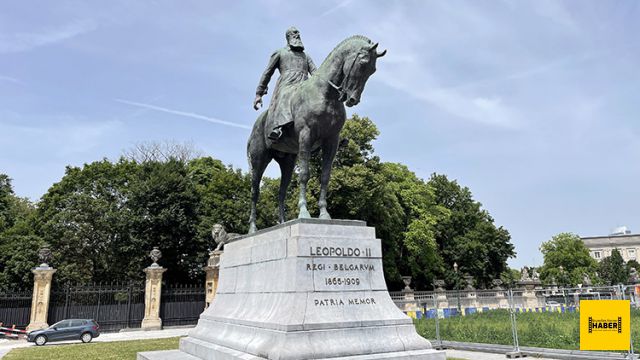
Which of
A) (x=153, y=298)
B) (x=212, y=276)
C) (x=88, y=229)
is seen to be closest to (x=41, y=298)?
(x=153, y=298)

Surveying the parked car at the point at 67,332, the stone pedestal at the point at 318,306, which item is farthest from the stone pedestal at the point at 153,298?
the stone pedestal at the point at 318,306

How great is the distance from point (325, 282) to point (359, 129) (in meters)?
29.8

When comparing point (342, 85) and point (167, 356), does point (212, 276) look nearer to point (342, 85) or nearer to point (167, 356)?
point (167, 356)

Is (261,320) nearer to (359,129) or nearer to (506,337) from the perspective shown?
(506,337)

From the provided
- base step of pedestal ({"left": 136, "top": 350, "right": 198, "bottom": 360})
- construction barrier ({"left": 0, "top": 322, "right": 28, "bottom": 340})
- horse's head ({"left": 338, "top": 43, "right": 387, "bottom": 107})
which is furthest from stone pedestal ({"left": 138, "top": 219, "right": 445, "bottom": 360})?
construction barrier ({"left": 0, "top": 322, "right": 28, "bottom": 340})

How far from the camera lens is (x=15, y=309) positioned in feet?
73.9

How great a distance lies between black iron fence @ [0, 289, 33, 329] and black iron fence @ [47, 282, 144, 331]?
1.07 m

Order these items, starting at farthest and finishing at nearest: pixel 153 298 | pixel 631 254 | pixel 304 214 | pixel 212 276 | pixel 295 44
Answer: pixel 631 254 → pixel 212 276 → pixel 153 298 → pixel 295 44 → pixel 304 214

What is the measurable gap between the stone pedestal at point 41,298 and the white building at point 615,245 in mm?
120637

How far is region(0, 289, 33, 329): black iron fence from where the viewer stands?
2228 centimetres

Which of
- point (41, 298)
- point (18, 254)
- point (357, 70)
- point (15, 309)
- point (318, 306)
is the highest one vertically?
point (357, 70)

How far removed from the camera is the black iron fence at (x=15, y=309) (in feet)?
73.1

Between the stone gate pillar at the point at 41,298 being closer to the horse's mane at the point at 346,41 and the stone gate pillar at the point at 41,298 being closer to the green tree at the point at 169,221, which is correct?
the green tree at the point at 169,221

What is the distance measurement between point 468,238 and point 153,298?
3540cm
